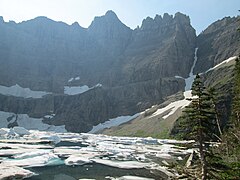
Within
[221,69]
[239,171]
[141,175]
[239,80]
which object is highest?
[221,69]

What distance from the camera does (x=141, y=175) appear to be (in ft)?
174

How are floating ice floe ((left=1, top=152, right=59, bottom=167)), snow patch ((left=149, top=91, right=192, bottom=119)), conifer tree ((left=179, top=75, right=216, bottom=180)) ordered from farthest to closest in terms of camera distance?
snow patch ((left=149, top=91, right=192, bottom=119)) < floating ice floe ((left=1, top=152, right=59, bottom=167)) < conifer tree ((left=179, top=75, right=216, bottom=180))

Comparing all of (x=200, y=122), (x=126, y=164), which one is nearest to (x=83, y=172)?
(x=126, y=164)

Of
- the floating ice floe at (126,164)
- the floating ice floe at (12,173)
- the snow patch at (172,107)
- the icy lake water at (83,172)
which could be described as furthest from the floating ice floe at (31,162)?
the snow patch at (172,107)

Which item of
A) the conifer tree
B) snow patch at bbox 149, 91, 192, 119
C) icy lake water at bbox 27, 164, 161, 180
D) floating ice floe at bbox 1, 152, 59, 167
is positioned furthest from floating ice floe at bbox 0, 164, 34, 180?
snow patch at bbox 149, 91, 192, 119

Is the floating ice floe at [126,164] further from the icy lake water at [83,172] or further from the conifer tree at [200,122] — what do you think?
the conifer tree at [200,122]

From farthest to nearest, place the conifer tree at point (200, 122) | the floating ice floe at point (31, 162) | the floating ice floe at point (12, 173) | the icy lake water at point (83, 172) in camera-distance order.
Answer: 1. the floating ice floe at point (31, 162)
2. the icy lake water at point (83, 172)
3. the floating ice floe at point (12, 173)
4. the conifer tree at point (200, 122)

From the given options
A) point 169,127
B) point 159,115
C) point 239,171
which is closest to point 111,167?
point 239,171

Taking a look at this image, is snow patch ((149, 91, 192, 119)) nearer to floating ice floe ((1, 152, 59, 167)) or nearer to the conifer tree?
floating ice floe ((1, 152, 59, 167))

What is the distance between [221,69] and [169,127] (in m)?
64.7

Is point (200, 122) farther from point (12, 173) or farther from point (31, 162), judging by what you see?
point (31, 162)

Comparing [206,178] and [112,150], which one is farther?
[112,150]

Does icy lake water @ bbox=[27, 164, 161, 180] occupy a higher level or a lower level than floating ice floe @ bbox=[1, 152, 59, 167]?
lower

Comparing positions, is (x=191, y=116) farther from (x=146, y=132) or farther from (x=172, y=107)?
(x=172, y=107)
